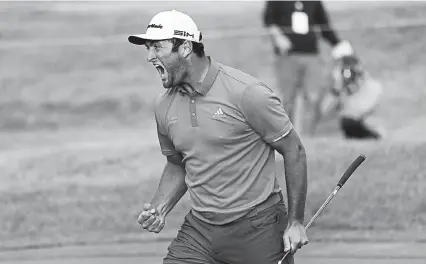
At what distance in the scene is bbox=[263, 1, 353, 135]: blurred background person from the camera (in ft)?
42.1

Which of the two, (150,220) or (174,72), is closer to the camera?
Answer: (174,72)

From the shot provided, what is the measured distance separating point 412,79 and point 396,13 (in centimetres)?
75

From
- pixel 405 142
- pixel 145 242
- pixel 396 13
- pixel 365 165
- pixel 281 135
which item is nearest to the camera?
pixel 281 135

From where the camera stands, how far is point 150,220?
5789 mm

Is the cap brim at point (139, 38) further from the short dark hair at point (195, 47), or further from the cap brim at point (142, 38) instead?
the short dark hair at point (195, 47)

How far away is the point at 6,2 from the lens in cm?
1380

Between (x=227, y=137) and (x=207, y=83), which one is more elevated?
(x=207, y=83)

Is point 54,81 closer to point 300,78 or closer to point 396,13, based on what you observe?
point 300,78

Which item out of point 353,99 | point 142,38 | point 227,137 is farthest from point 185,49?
point 353,99

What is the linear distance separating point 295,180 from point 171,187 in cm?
73

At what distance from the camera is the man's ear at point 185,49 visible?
18.0 feet

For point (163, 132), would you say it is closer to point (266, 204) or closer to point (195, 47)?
point (195, 47)

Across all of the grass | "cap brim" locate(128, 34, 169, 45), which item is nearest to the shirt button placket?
"cap brim" locate(128, 34, 169, 45)

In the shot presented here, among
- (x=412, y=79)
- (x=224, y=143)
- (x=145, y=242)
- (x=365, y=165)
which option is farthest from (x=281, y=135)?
(x=412, y=79)
